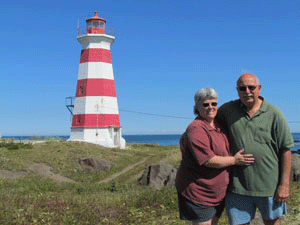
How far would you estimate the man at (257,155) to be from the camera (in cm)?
412

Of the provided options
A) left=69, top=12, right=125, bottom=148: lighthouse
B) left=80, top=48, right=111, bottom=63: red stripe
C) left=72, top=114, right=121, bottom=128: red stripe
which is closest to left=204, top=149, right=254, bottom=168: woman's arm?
left=69, top=12, right=125, bottom=148: lighthouse

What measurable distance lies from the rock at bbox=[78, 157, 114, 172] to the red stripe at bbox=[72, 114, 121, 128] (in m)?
7.57

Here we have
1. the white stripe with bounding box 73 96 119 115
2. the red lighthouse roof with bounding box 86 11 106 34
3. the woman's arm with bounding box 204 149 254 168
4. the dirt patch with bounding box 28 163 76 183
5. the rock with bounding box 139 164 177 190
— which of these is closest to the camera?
the woman's arm with bounding box 204 149 254 168

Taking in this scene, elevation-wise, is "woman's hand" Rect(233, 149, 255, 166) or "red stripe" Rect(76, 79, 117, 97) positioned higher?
"red stripe" Rect(76, 79, 117, 97)

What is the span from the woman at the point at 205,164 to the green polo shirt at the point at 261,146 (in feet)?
0.35

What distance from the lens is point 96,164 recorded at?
21531 mm

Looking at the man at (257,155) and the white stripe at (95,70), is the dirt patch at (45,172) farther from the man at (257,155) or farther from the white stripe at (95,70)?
the man at (257,155)

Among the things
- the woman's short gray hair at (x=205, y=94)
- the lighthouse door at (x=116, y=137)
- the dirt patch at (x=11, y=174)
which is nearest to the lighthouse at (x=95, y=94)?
the lighthouse door at (x=116, y=137)

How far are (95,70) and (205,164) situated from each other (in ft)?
86.3

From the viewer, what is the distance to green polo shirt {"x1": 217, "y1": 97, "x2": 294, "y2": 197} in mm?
4113

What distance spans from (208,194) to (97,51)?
2720 cm

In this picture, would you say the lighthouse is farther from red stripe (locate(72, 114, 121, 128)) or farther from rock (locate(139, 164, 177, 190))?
rock (locate(139, 164, 177, 190))

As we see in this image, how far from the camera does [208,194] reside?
161 inches

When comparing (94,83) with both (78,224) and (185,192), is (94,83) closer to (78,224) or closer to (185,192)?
(78,224)
